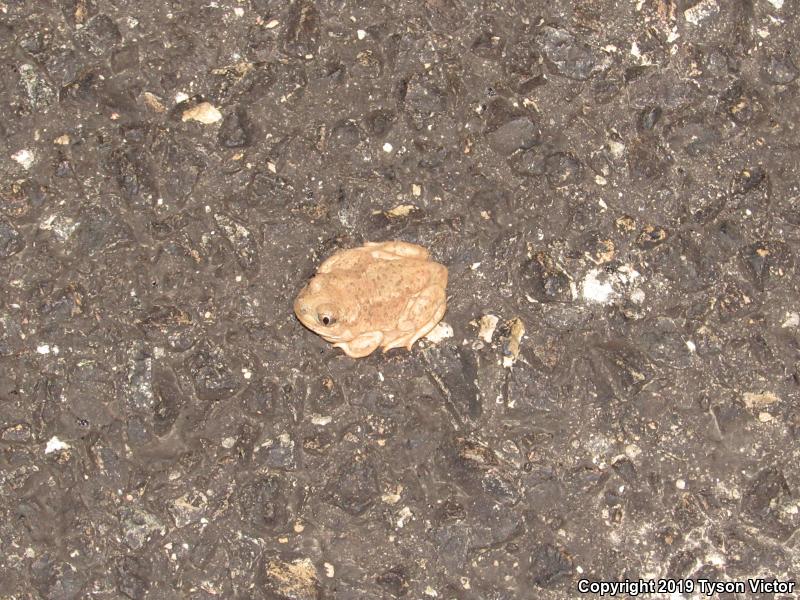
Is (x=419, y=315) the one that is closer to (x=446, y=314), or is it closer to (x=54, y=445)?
(x=446, y=314)

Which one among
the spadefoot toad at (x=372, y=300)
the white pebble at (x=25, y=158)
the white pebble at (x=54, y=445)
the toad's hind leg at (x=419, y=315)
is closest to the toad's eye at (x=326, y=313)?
the spadefoot toad at (x=372, y=300)

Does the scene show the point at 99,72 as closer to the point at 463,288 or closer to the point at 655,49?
the point at 463,288

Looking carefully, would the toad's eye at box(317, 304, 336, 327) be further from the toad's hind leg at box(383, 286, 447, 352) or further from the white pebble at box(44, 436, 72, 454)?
the white pebble at box(44, 436, 72, 454)

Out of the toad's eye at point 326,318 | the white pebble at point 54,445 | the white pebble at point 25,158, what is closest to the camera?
the toad's eye at point 326,318

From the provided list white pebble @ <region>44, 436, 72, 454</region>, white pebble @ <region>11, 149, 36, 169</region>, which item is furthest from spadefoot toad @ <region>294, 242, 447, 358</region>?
white pebble @ <region>11, 149, 36, 169</region>

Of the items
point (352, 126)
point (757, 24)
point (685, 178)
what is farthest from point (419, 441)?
point (757, 24)

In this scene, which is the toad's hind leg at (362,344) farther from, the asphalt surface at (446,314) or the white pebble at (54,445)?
the white pebble at (54,445)
